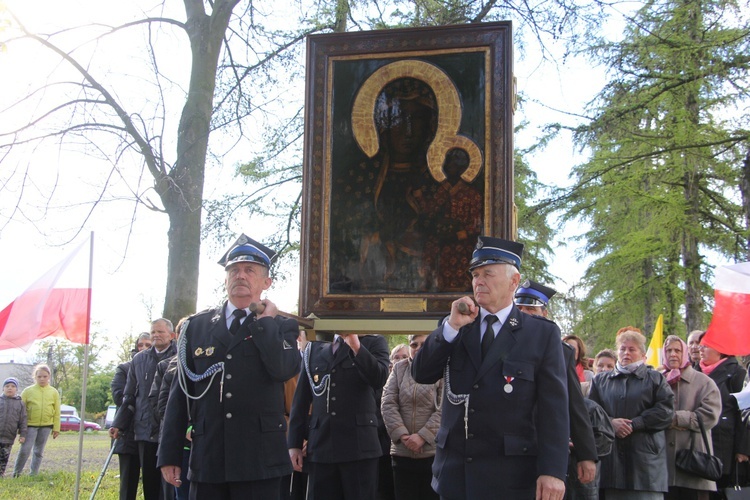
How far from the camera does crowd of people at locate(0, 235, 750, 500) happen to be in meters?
3.98

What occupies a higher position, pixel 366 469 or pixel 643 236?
pixel 643 236

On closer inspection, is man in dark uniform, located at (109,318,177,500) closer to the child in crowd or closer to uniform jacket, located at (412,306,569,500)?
uniform jacket, located at (412,306,569,500)

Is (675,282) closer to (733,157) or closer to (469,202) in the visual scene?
(733,157)

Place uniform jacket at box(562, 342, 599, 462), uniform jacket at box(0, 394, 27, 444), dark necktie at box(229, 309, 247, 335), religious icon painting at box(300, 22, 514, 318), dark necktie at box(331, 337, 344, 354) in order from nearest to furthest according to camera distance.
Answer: uniform jacket at box(562, 342, 599, 462) → dark necktie at box(229, 309, 247, 335) → religious icon painting at box(300, 22, 514, 318) → dark necktie at box(331, 337, 344, 354) → uniform jacket at box(0, 394, 27, 444)

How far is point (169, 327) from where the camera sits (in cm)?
827

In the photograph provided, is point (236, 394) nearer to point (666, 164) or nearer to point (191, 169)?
point (191, 169)

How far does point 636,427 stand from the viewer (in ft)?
21.5

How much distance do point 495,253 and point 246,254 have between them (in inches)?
58.7

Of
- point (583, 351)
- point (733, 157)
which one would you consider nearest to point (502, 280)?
point (583, 351)

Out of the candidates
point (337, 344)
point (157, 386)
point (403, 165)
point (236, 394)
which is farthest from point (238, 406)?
point (157, 386)

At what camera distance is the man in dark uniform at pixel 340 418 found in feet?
18.9

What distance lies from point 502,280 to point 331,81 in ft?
6.35

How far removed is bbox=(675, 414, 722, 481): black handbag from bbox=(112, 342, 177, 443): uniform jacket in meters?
4.98

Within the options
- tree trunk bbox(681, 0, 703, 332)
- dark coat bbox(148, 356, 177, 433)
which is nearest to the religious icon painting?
dark coat bbox(148, 356, 177, 433)
